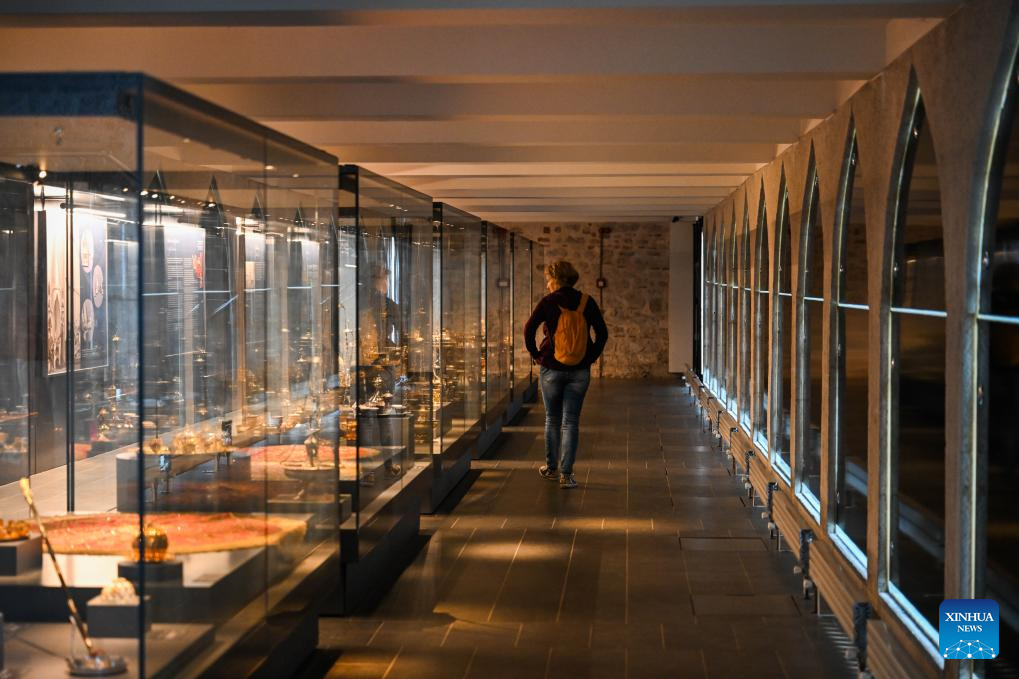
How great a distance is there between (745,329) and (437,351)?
425 centimetres

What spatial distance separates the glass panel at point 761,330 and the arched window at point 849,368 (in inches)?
147

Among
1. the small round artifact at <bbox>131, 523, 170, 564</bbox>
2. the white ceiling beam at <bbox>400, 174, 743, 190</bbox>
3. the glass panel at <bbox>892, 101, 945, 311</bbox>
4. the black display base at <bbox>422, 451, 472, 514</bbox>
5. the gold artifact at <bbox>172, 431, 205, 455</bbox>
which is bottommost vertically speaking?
the black display base at <bbox>422, 451, 472, 514</bbox>

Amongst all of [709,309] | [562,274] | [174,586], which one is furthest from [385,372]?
[709,309]

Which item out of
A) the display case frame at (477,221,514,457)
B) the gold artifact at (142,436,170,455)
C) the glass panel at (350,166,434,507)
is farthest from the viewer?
the display case frame at (477,221,514,457)

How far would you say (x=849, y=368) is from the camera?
7.05m

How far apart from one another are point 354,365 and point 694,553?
2.45 metres

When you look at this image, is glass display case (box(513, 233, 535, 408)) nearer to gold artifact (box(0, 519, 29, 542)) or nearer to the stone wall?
the stone wall

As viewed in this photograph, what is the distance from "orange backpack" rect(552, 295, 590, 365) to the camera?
977 cm

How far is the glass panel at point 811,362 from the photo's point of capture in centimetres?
812

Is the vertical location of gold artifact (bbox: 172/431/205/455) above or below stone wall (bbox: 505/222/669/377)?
below

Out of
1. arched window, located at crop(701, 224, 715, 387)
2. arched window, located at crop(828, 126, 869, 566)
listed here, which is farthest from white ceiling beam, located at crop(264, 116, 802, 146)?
arched window, located at crop(701, 224, 715, 387)

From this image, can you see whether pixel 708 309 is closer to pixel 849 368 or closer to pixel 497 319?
pixel 497 319

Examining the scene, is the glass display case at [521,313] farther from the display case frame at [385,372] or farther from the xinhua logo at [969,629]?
the xinhua logo at [969,629]

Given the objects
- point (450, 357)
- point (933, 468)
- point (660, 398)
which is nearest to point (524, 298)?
point (660, 398)
